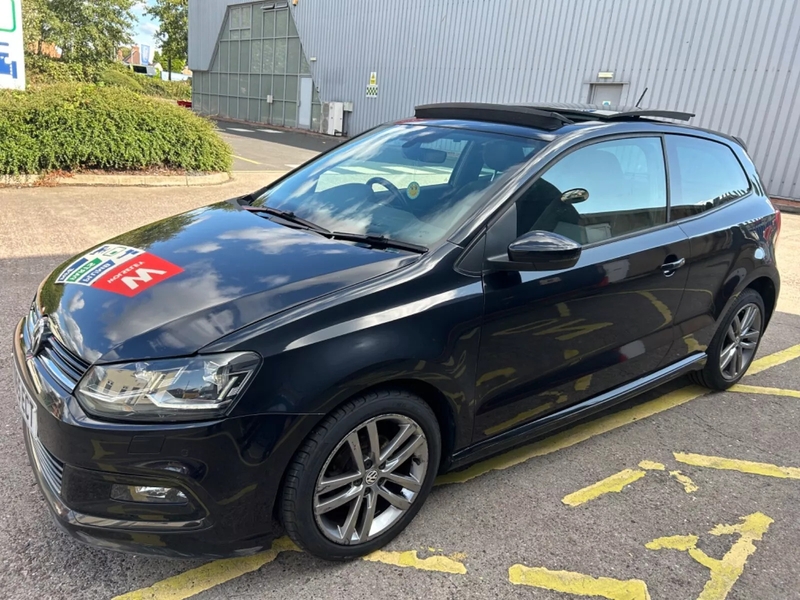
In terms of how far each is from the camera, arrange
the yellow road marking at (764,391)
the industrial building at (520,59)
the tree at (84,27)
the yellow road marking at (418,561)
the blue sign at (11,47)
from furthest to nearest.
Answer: the tree at (84,27) < the industrial building at (520,59) < the blue sign at (11,47) < the yellow road marking at (764,391) < the yellow road marking at (418,561)

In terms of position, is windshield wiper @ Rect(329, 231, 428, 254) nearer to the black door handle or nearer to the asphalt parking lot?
the asphalt parking lot

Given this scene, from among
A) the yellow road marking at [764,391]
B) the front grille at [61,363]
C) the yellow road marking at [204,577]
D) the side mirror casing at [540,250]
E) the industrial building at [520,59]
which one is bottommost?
the yellow road marking at [204,577]

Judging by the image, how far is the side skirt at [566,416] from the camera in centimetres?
274

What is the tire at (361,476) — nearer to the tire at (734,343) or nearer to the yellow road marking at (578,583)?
the yellow road marking at (578,583)

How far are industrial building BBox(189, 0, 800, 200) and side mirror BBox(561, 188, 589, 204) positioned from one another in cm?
589

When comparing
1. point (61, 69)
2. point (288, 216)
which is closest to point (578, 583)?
point (288, 216)

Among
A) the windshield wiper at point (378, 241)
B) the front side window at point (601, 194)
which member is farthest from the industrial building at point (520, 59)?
the windshield wiper at point (378, 241)

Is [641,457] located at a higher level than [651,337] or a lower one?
lower

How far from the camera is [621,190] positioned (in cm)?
318

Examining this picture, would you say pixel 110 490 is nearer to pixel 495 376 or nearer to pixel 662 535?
pixel 495 376

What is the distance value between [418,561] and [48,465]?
1.41 meters

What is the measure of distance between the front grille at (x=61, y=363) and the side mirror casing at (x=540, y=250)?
163 centimetres

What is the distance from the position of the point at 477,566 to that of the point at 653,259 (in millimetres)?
1756

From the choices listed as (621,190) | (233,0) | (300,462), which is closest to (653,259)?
(621,190)
